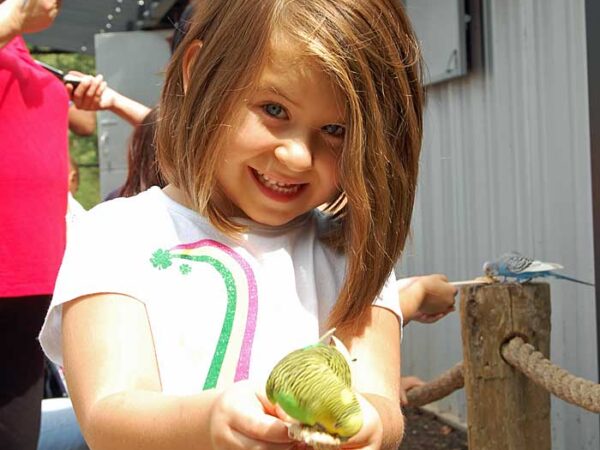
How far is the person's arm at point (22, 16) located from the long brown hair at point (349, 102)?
128cm

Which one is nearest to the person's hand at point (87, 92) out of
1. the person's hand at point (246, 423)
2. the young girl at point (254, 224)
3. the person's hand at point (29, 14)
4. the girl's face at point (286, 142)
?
the person's hand at point (29, 14)

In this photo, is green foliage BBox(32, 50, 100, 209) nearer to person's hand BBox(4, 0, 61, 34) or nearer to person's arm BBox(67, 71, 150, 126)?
person's arm BBox(67, 71, 150, 126)

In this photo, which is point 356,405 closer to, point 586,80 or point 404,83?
point 404,83

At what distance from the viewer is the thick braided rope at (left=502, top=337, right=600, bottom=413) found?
2527mm

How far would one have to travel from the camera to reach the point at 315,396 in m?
1.01

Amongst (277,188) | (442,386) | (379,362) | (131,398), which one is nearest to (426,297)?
(442,386)

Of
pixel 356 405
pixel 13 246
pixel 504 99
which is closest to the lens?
pixel 356 405

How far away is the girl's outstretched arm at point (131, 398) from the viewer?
3.62 ft

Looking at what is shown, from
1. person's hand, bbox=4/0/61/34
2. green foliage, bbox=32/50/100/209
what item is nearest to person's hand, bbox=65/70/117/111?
person's hand, bbox=4/0/61/34

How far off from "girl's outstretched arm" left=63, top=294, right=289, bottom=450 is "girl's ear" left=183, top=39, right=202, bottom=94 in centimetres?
37

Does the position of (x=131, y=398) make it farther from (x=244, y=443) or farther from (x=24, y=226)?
(x=24, y=226)

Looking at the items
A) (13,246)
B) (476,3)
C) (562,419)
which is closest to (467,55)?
(476,3)

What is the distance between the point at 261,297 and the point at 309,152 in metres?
0.27

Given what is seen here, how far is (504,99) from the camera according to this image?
444cm
